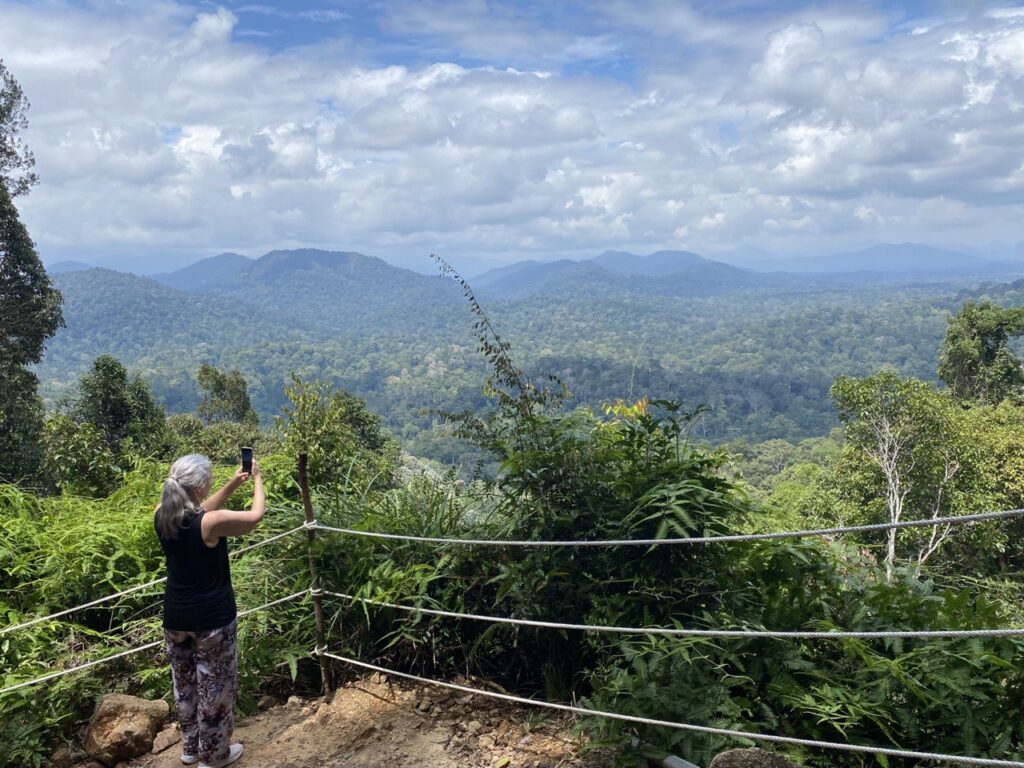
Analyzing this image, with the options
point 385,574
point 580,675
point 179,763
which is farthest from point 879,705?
point 179,763

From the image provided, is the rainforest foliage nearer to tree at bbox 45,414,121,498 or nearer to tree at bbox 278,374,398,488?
tree at bbox 278,374,398,488

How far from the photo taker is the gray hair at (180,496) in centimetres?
298

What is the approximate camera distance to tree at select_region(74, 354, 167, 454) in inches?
790

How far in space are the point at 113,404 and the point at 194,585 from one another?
65.5 feet

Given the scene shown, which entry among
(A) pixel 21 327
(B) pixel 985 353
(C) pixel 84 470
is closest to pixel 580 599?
(C) pixel 84 470

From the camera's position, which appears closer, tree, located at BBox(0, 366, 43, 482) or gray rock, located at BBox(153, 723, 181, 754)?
gray rock, located at BBox(153, 723, 181, 754)

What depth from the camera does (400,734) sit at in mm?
3322

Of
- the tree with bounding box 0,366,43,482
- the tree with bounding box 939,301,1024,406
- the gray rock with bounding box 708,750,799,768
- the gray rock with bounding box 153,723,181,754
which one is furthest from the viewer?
the tree with bounding box 939,301,1024,406

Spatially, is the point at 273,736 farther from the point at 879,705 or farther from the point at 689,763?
the point at 879,705

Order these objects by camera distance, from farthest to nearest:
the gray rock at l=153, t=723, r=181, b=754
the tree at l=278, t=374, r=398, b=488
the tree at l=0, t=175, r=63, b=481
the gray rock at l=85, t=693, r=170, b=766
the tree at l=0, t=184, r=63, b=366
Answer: the tree at l=0, t=184, r=63, b=366
the tree at l=0, t=175, r=63, b=481
the tree at l=278, t=374, r=398, b=488
the gray rock at l=153, t=723, r=181, b=754
the gray rock at l=85, t=693, r=170, b=766

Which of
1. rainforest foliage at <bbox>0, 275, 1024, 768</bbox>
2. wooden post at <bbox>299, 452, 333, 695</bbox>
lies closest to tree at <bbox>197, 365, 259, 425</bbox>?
rainforest foliage at <bbox>0, 275, 1024, 768</bbox>

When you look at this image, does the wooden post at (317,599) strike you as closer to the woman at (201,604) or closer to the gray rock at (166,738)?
the woman at (201,604)

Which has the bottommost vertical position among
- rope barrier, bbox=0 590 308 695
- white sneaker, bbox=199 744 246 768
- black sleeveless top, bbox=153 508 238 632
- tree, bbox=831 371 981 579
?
tree, bbox=831 371 981 579

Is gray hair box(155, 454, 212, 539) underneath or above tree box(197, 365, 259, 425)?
above
